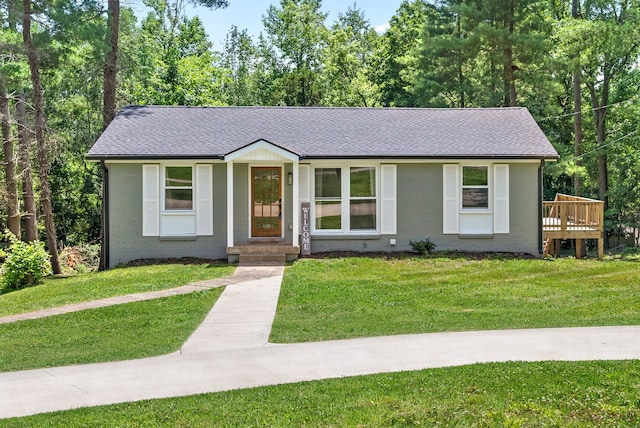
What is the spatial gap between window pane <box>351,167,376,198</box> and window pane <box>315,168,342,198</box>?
38 centimetres

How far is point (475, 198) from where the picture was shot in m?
17.0

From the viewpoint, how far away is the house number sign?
16.4 m

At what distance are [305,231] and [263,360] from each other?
31.1 feet

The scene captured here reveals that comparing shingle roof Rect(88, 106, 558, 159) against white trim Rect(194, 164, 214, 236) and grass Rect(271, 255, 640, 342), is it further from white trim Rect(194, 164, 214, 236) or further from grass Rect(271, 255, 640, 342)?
grass Rect(271, 255, 640, 342)

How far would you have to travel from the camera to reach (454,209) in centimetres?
1683

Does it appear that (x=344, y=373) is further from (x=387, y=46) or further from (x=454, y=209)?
(x=387, y=46)

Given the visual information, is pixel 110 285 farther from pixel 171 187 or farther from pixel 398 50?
pixel 398 50

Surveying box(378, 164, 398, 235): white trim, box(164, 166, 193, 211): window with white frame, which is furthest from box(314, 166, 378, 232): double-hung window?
box(164, 166, 193, 211): window with white frame

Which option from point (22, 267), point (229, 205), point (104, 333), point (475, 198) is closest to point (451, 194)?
point (475, 198)

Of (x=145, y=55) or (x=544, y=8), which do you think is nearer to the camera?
(x=544, y=8)

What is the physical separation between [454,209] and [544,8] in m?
16.2

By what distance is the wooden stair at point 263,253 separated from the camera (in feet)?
51.2

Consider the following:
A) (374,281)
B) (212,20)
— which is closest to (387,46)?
(212,20)

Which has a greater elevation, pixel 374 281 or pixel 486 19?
pixel 486 19
